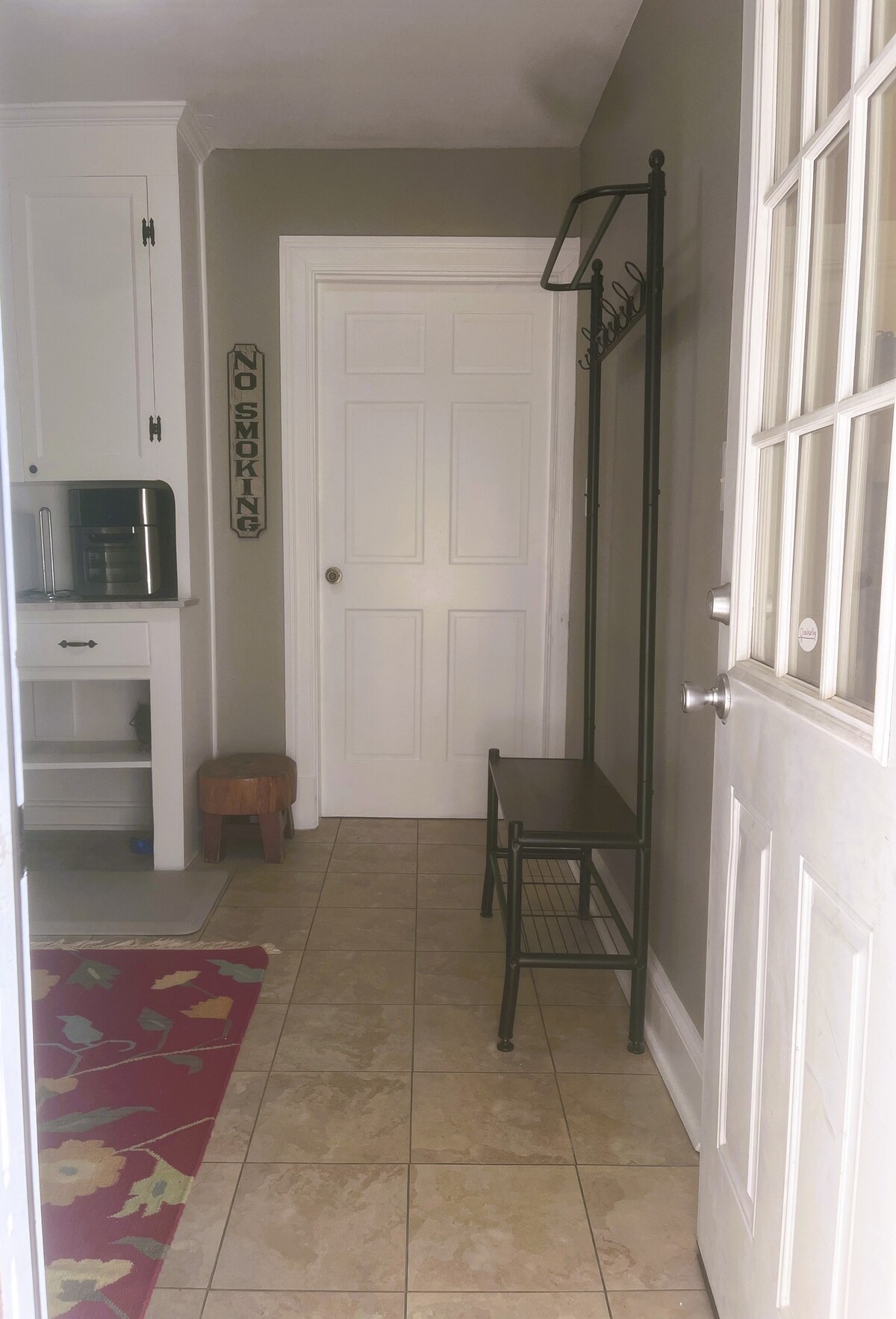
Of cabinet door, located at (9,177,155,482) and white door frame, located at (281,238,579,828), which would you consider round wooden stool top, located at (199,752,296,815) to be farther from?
cabinet door, located at (9,177,155,482)

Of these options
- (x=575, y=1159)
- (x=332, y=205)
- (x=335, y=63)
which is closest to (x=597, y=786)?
(x=575, y=1159)

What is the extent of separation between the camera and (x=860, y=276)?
0.91 meters

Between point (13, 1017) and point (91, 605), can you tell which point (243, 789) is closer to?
point (91, 605)

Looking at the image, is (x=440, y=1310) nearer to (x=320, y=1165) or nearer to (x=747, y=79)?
(x=320, y=1165)

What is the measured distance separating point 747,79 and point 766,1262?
1.51 meters

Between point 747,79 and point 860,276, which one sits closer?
point 860,276

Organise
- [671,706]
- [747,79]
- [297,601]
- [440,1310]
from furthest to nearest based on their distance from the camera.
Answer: [297,601] < [671,706] < [440,1310] < [747,79]

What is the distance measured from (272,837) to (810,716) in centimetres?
257

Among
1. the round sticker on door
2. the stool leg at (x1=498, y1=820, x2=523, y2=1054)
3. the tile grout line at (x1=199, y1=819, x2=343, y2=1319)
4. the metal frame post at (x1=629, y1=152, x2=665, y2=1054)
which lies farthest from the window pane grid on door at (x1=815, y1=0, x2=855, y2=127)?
the tile grout line at (x1=199, y1=819, x2=343, y2=1319)

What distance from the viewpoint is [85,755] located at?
325cm

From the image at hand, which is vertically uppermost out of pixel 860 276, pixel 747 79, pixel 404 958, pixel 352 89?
pixel 352 89

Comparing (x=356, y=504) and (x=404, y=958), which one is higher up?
(x=356, y=504)

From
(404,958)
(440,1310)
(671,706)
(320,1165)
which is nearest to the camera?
(440,1310)

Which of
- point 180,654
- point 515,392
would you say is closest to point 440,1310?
point 180,654
